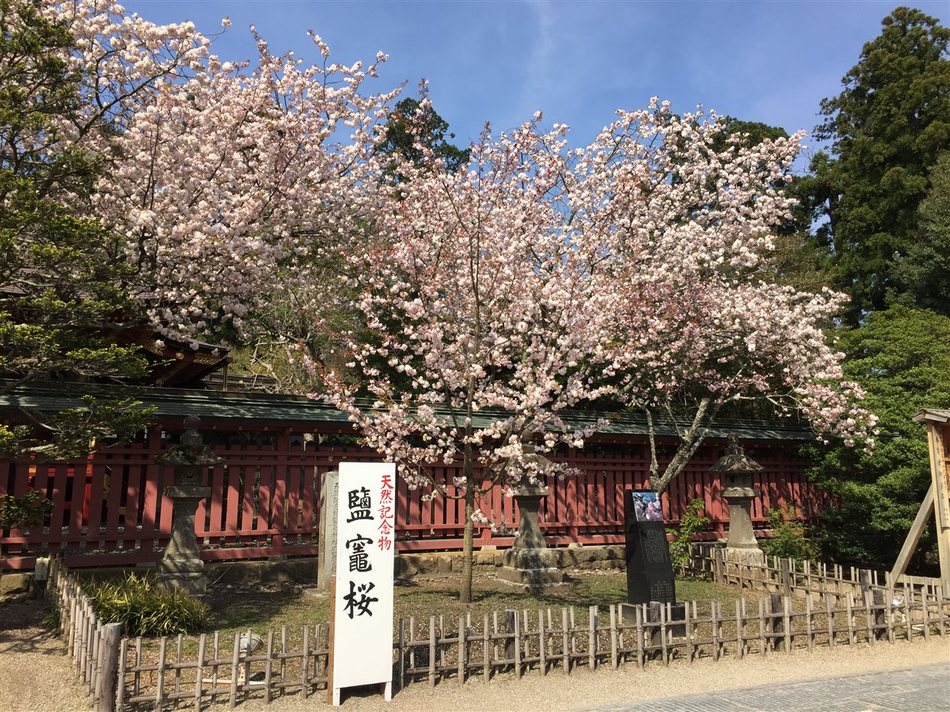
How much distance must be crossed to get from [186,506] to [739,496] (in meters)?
10.5

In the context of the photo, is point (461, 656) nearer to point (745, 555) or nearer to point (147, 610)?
→ point (147, 610)

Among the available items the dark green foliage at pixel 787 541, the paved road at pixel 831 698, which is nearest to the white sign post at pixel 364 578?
the paved road at pixel 831 698

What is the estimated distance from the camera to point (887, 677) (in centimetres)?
728

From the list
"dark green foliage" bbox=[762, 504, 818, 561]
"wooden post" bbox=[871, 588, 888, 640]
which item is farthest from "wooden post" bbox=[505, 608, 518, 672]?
"dark green foliage" bbox=[762, 504, 818, 561]

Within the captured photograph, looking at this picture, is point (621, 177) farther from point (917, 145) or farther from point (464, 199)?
point (917, 145)

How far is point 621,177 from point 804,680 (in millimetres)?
8799

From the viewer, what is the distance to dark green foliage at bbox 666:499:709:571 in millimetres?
12805

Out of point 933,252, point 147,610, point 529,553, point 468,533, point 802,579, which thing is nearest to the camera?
point 147,610

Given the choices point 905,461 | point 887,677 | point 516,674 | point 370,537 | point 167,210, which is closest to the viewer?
point 370,537

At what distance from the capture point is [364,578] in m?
6.18

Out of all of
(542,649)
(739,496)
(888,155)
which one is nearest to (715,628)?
(542,649)

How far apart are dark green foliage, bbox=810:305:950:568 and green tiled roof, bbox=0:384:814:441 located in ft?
13.9

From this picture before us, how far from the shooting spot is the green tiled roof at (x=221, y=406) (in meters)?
9.34

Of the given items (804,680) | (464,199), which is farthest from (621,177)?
(804,680)
